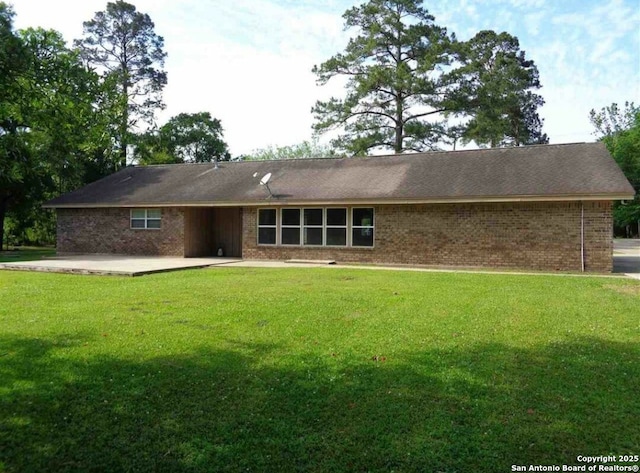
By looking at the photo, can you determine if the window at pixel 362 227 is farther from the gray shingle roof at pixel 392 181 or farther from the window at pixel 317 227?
the gray shingle roof at pixel 392 181

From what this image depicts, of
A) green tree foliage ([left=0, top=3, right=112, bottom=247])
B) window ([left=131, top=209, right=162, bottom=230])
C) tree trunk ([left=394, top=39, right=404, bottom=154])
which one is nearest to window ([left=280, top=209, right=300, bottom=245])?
window ([left=131, top=209, right=162, bottom=230])

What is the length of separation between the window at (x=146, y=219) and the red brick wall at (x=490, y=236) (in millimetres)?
7212

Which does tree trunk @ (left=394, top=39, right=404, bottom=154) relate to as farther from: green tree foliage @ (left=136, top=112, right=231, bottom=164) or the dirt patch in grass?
the dirt patch in grass

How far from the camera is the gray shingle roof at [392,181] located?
49.5ft

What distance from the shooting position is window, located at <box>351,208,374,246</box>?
17344 millimetres

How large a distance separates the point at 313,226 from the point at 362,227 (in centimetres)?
191

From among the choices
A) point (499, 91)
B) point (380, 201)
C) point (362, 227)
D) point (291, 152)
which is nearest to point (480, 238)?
point (380, 201)

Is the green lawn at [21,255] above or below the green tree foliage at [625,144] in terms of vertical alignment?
below

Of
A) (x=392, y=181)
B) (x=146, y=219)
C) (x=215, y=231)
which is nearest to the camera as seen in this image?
(x=392, y=181)

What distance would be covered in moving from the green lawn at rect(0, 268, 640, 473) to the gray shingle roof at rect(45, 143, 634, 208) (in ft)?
25.5

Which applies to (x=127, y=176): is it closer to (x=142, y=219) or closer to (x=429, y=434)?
(x=142, y=219)

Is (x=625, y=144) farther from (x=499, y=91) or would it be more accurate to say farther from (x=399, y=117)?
(x=399, y=117)

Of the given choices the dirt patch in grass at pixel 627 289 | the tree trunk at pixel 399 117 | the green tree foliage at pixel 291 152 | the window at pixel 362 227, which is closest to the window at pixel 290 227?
the window at pixel 362 227

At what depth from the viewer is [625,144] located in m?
44.7
